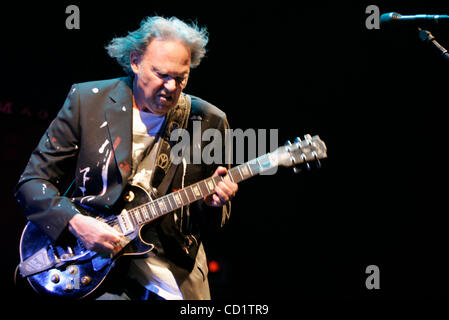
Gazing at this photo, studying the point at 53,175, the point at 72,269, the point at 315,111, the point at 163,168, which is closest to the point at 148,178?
the point at 163,168

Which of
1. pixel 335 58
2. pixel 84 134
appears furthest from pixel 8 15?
pixel 335 58

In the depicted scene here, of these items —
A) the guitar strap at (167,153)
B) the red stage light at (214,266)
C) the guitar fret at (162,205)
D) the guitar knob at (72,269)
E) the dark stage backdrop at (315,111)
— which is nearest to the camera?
the guitar knob at (72,269)

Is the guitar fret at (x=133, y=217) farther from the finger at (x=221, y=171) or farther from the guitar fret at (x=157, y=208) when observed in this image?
the finger at (x=221, y=171)

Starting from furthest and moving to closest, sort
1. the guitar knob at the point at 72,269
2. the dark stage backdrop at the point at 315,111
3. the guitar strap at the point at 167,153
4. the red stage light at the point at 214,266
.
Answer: the red stage light at the point at 214,266, the dark stage backdrop at the point at 315,111, the guitar strap at the point at 167,153, the guitar knob at the point at 72,269

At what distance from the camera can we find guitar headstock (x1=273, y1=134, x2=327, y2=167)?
7.45 feet

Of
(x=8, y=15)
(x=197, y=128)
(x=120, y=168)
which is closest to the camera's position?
(x=120, y=168)

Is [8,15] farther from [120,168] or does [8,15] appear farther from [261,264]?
[261,264]

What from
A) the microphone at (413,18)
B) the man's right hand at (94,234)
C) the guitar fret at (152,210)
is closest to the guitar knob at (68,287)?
the man's right hand at (94,234)

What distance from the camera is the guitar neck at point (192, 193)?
2.22m

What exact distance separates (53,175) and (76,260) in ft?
1.66

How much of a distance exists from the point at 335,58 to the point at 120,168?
2.80 meters

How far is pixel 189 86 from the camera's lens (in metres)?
4.41

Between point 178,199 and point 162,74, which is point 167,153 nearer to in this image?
point 178,199

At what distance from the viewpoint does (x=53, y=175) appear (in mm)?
2266
